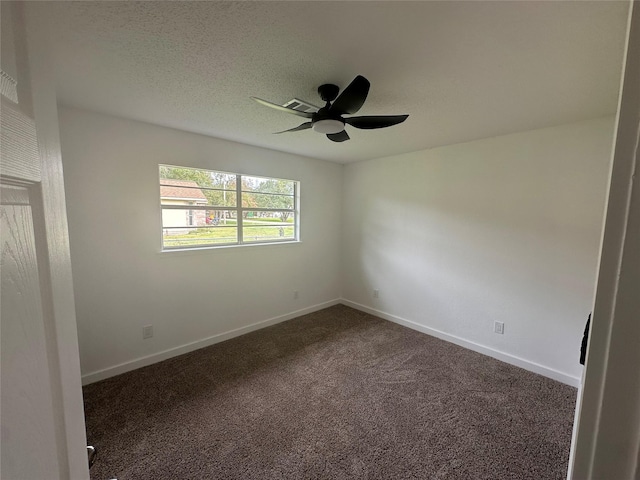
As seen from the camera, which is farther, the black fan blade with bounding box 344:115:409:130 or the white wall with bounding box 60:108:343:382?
the white wall with bounding box 60:108:343:382

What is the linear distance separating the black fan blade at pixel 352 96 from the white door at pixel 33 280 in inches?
45.0

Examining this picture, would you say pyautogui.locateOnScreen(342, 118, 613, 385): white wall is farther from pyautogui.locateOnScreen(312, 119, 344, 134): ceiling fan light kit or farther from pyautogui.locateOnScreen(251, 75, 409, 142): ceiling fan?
pyautogui.locateOnScreen(312, 119, 344, 134): ceiling fan light kit

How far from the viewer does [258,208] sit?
337 centimetres

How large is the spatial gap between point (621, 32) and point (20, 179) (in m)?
2.10

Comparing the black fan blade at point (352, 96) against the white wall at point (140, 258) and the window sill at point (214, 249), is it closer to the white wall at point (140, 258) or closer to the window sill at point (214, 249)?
Result: the white wall at point (140, 258)

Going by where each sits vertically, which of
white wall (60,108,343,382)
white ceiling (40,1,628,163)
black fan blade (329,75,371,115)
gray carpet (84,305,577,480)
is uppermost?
white ceiling (40,1,628,163)

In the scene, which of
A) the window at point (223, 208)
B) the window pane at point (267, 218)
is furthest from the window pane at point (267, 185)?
the window pane at point (267, 218)

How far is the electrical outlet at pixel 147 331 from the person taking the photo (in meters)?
2.53

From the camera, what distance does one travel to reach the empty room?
0.49m

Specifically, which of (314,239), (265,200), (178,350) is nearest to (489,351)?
(314,239)

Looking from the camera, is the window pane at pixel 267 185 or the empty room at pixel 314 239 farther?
the window pane at pixel 267 185

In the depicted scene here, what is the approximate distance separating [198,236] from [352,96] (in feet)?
7.28

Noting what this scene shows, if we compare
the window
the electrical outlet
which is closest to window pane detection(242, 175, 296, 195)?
the window

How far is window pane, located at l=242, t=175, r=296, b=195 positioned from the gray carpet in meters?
1.87
